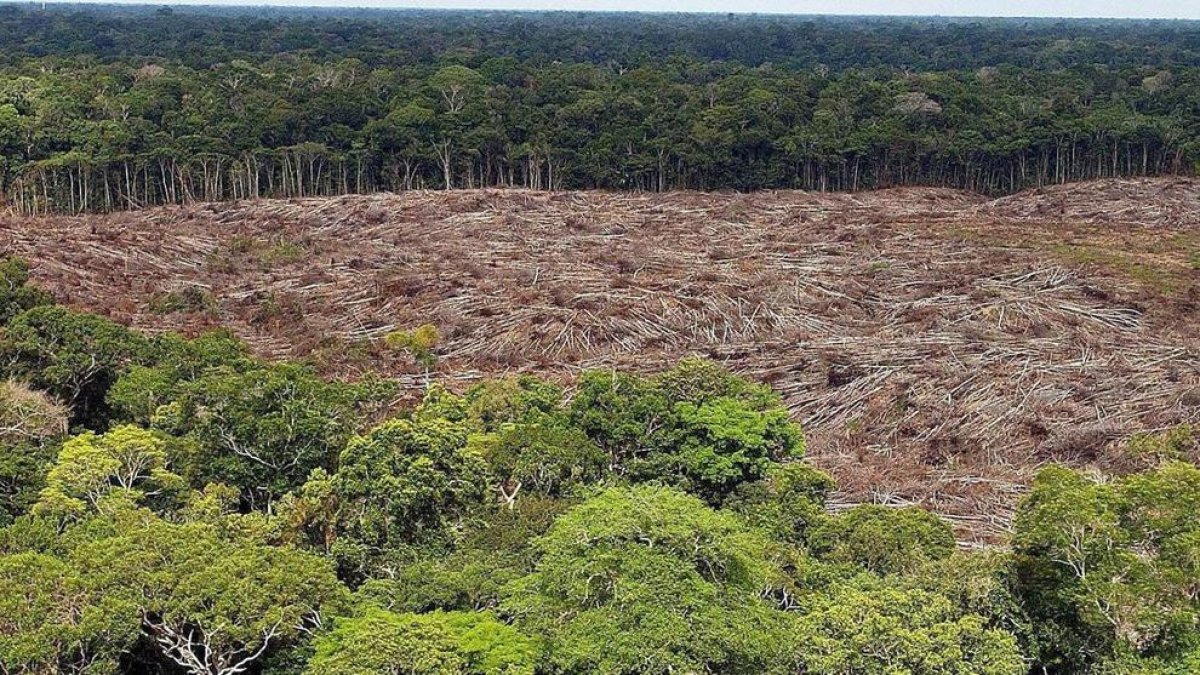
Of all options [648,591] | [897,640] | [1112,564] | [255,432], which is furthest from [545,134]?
[897,640]

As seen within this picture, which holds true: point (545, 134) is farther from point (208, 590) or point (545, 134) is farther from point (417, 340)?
point (208, 590)

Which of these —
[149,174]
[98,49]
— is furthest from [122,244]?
[98,49]

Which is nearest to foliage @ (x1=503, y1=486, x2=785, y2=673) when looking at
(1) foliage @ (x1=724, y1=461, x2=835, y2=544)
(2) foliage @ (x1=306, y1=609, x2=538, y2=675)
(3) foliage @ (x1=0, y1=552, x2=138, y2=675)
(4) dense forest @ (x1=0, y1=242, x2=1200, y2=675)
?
(4) dense forest @ (x1=0, y1=242, x2=1200, y2=675)

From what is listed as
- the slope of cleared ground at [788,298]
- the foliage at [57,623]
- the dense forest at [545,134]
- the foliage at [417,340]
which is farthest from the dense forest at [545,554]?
the dense forest at [545,134]

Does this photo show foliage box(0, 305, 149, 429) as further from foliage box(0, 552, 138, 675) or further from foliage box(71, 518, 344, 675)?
foliage box(0, 552, 138, 675)

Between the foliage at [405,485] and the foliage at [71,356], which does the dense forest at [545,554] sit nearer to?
the foliage at [405,485]

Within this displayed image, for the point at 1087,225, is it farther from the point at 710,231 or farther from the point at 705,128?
the point at 705,128
